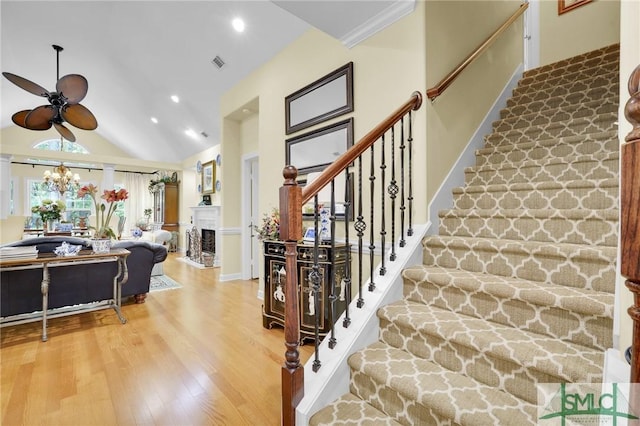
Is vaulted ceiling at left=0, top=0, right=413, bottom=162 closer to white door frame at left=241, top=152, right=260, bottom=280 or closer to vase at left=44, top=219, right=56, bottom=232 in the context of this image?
white door frame at left=241, top=152, right=260, bottom=280

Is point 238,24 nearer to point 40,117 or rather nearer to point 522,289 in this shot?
point 40,117

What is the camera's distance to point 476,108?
9.29ft

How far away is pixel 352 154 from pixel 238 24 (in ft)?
10.0

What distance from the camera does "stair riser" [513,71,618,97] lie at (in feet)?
9.52

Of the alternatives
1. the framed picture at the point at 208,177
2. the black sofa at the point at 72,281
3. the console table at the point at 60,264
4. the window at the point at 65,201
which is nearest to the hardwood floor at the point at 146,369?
the console table at the point at 60,264

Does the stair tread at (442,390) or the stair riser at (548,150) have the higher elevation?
the stair riser at (548,150)

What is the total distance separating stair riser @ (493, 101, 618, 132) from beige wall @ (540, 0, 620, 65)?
2.25m

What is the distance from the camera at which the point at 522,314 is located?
1.44 m

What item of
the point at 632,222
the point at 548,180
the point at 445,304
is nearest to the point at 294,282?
the point at 445,304

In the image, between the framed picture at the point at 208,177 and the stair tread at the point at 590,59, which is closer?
the stair tread at the point at 590,59

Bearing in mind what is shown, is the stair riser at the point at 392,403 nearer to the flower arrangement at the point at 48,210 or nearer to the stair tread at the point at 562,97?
the stair tread at the point at 562,97

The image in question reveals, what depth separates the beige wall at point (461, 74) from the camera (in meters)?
2.34

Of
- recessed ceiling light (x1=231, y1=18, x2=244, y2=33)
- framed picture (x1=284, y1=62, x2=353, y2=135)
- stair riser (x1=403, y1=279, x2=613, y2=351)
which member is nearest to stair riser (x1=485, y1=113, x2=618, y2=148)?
framed picture (x1=284, y1=62, x2=353, y2=135)

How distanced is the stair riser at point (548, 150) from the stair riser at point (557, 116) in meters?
0.39
